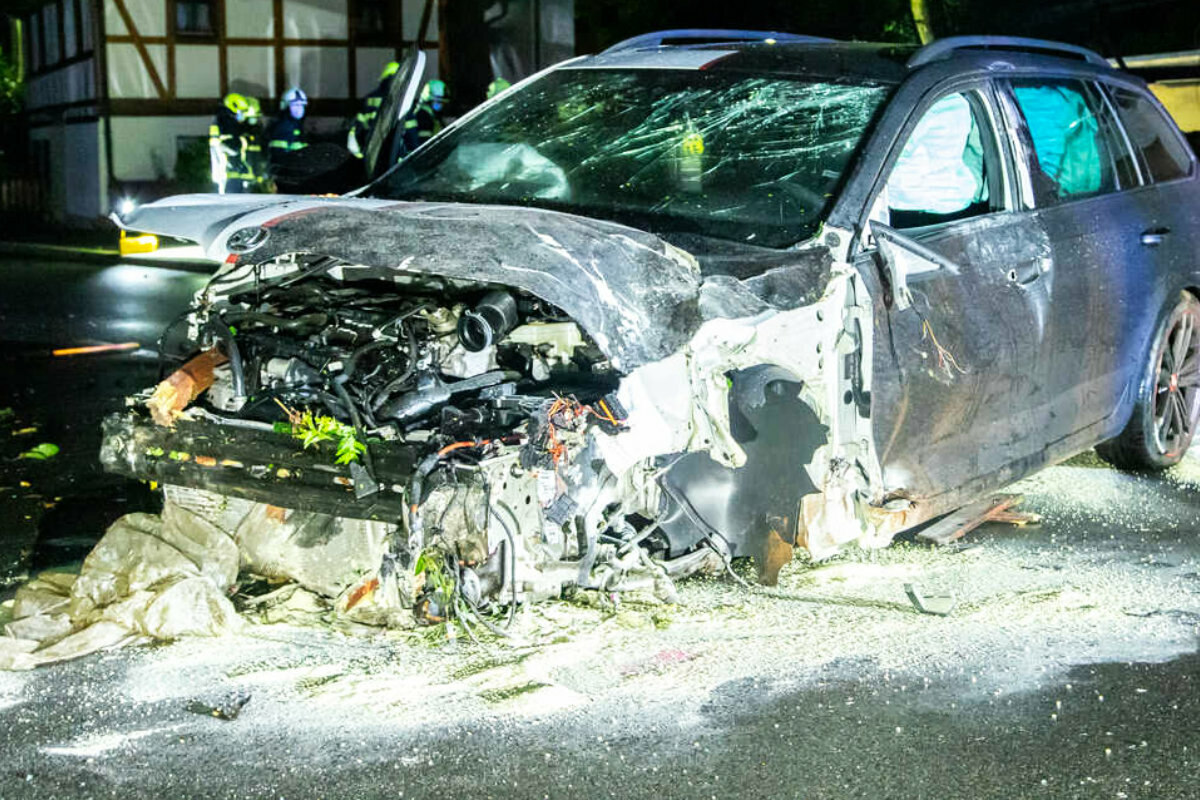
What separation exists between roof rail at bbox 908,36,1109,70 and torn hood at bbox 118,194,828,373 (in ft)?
4.17

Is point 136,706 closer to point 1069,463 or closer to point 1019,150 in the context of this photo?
point 1019,150

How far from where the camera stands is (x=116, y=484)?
690 centimetres

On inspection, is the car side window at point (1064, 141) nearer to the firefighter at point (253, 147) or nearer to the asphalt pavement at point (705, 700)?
the asphalt pavement at point (705, 700)

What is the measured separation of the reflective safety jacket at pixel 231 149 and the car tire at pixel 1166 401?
1196 cm

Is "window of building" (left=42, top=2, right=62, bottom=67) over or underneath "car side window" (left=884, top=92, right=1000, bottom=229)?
over

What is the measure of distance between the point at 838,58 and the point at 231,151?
40.5ft

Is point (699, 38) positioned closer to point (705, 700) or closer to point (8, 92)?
point (705, 700)

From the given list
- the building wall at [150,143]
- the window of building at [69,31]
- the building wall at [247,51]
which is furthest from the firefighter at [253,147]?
the window of building at [69,31]

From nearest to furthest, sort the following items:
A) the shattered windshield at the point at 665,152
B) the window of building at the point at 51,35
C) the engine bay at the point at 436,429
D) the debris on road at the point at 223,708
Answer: the debris on road at the point at 223,708
the engine bay at the point at 436,429
the shattered windshield at the point at 665,152
the window of building at the point at 51,35

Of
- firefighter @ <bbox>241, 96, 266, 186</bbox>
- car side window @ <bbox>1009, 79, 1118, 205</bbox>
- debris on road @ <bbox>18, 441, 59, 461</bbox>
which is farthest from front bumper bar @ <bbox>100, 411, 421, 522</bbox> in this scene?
firefighter @ <bbox>241, 96, 266, 186</bbox>

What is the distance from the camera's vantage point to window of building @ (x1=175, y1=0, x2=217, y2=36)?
29.1 meters

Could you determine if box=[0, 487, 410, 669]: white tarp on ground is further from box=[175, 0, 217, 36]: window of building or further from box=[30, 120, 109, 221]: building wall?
box=[175, 0, 217, 36]: window of building

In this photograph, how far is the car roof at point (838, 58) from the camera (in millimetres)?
5719

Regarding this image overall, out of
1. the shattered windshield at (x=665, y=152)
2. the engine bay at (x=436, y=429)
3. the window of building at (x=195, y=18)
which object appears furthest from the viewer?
the window of building at (x=195, y=18)
